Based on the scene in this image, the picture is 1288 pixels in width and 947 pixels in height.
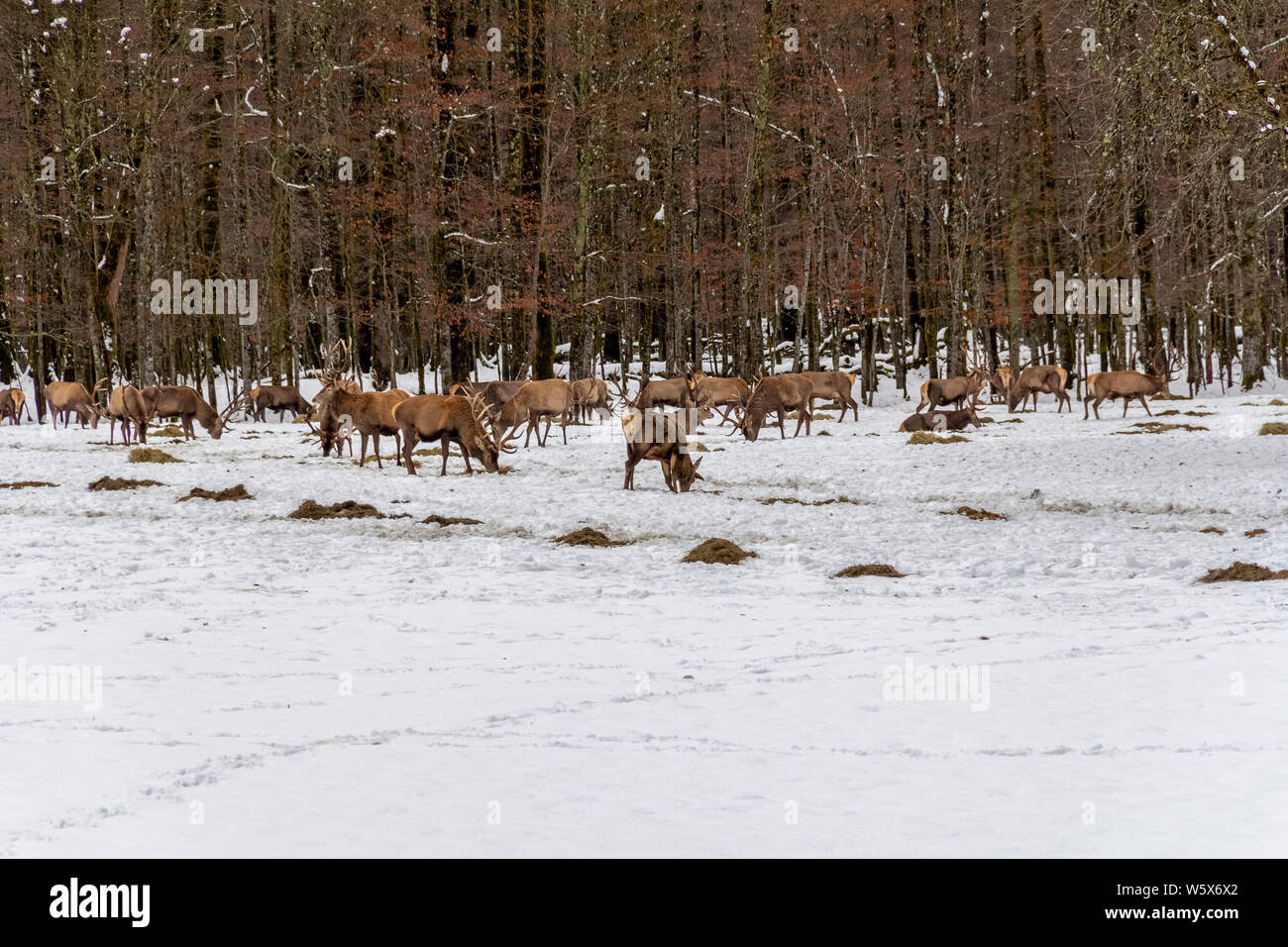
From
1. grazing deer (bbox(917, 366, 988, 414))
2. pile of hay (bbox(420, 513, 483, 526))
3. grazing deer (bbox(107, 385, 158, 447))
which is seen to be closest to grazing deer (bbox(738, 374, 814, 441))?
grazing deer (bbox(917, 366, 988, 414))

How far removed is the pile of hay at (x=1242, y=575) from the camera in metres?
9.73

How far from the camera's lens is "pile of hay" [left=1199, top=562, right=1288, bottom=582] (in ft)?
31.9

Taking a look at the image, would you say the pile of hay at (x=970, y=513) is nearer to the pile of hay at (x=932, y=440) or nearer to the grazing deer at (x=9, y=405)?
the pile of hay at (x=932, y=440)

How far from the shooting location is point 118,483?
649 inches

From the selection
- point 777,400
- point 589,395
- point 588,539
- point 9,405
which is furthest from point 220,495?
point 9,405

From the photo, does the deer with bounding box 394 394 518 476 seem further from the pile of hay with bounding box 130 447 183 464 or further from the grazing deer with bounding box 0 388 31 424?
the grazing deer with bounding box 0 388 31 424

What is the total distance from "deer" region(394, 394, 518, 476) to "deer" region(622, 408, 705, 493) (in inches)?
115

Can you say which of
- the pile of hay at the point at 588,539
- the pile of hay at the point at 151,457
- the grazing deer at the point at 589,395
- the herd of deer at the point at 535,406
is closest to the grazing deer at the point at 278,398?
the herd of deer at the point at 535,406

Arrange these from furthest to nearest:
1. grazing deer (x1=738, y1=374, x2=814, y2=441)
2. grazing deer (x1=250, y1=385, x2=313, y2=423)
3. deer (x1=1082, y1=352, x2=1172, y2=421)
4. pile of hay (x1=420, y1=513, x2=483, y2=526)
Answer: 1. grazing deer (x1=250, y1=385, x2=313, y2=423)
2. deer (x1=1082, y1=352, x2=1172, y2=421)
3. grazing deer (x1=738, y1=374, x2=814, y2=441)
4. pile of hay (x1=420, y1=513, x2=483, y2=526)

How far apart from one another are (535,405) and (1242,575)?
1439 centimetres

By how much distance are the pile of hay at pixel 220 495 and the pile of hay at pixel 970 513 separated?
27.7 ft

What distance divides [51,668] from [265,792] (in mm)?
2707
